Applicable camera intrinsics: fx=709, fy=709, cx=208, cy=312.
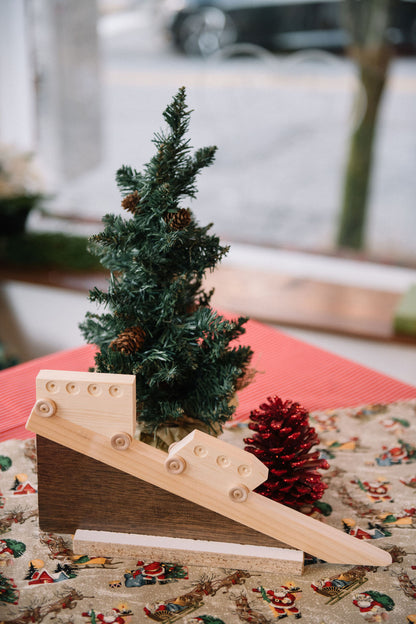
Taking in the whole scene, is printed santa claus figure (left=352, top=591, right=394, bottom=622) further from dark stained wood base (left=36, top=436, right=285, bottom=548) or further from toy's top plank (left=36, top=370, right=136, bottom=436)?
toy's top plank (left=36, top=370, right=136, bottom=436)

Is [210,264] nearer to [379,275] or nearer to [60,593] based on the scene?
[60,593]

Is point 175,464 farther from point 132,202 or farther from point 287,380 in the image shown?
point 287,380

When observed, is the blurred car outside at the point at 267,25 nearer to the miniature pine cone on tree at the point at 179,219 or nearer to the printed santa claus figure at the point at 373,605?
the miniature pine cone on tree at the point at 179,219

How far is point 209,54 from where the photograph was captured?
2.39 m

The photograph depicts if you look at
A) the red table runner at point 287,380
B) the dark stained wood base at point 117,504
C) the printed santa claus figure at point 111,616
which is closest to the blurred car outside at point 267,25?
the red table runner at point 287,380

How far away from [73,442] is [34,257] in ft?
6.06

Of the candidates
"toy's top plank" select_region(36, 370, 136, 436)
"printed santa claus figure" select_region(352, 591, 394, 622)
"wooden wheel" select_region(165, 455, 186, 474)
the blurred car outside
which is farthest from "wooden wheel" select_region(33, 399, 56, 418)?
the blurred car outside

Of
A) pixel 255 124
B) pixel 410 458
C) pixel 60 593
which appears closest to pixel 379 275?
pixel 255 124

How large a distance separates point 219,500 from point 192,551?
0.21 feet

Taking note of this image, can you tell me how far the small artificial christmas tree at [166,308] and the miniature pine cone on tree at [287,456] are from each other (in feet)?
0.19

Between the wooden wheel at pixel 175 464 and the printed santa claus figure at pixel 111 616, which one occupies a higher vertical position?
the wooden wheel at pixel 175 464

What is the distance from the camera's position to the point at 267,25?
7.42 feet

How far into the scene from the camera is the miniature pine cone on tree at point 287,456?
832 millimetres

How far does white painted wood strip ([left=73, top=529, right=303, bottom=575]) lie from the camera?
0.77 metres
